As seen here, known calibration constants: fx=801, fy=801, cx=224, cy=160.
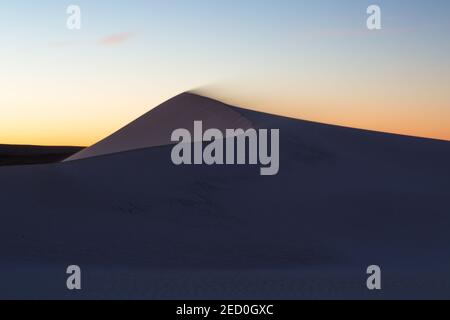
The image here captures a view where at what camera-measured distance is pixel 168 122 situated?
Answer: 81.5ft

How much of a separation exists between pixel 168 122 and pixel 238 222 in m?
7.72

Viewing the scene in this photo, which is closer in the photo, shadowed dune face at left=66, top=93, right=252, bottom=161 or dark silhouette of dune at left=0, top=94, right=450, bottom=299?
dark silhouette of dune at left=0, top=94, right=450, bottom=299

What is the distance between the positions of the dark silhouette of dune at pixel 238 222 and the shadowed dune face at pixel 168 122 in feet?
0.59

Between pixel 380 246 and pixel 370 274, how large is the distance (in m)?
2.75

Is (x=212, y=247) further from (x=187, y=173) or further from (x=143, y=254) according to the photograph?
(x=187, y=173)

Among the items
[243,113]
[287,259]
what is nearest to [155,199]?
[287,259]

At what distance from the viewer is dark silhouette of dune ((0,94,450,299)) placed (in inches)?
524

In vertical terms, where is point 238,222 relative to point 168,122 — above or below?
below

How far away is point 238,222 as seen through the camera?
58.6 feet

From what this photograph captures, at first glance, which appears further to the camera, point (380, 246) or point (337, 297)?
point (380, 246)

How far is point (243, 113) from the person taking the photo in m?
25.2

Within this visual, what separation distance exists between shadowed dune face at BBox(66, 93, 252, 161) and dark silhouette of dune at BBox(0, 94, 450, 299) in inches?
7.0

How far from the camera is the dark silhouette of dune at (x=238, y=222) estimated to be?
13312 millimetres

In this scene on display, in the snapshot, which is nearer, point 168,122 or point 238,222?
point 238,222
